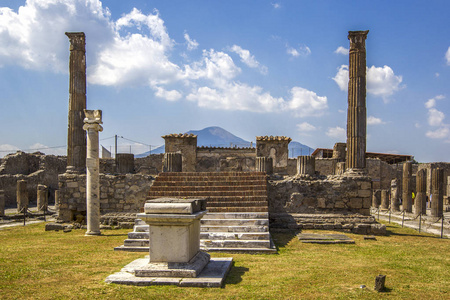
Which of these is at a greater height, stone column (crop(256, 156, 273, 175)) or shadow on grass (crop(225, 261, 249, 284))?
stone column (crop(256, 156, 273, 175))

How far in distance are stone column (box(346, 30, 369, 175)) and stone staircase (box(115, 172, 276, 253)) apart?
3775 millimetres

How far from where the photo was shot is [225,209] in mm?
11836

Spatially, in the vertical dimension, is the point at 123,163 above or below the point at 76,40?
below

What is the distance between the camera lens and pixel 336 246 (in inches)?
419

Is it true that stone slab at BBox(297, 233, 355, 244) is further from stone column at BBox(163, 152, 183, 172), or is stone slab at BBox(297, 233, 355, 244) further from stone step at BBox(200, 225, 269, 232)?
stone column at BBox(163, 152, 183, 172)

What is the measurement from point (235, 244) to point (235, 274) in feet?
8.15

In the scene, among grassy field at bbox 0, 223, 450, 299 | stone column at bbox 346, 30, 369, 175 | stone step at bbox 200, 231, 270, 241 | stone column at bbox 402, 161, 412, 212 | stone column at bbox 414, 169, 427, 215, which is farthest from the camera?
stone column at bbox 402, 161, 412, 212

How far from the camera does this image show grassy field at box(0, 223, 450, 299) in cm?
609

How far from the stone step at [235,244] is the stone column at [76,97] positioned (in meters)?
8.09

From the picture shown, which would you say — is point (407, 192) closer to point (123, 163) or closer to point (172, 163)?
point (172, 163)

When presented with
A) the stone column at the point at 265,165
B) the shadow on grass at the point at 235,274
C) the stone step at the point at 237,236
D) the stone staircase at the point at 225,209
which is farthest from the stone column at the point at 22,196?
the shadow on grass at the point at 235,274

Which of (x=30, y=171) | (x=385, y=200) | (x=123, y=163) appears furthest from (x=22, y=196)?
(x=385, y=200)

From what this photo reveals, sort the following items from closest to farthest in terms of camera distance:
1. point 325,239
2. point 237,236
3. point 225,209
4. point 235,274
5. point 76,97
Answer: point 235,274 → point 237,236 → point 325,239 → point 225,209 → point 76,97

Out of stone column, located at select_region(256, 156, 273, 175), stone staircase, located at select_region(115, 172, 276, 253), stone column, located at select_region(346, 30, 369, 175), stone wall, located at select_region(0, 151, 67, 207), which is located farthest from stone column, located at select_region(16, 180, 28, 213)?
stone column, located at select_region(346, 30, 369, 175)
